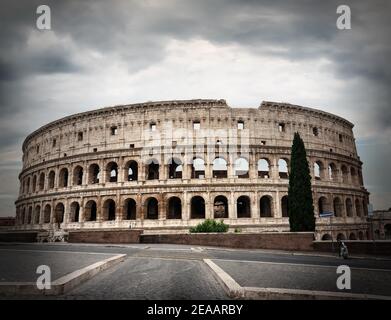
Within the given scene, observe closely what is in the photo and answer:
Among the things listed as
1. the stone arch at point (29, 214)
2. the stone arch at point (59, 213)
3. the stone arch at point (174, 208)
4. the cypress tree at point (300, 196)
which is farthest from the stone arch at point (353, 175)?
the stone arch at point (29, 214)

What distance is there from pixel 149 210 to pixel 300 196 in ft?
53.5

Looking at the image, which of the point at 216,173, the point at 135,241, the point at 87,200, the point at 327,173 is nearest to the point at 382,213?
the point at 327,173

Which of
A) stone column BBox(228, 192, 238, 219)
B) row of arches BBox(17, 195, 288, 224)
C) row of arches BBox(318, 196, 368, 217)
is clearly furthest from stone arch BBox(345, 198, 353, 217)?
stone column BBox(228, 192, 238, 219)

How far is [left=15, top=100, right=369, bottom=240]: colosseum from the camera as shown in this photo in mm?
26219

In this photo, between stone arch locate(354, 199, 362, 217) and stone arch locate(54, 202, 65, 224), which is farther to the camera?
stone arch locate(354, 199, 362, 217)

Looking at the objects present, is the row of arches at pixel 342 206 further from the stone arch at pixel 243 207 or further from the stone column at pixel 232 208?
the stone column at pixel 232 208

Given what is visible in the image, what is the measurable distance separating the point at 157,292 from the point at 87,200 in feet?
83.1

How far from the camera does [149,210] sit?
30312 millimetres

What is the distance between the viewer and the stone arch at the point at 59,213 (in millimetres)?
30089

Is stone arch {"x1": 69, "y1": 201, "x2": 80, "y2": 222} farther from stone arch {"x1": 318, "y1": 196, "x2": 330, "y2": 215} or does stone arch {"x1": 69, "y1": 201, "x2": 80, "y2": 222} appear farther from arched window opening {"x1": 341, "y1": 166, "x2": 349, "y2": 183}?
arched window opening {"x1": 341, "y1": 166, "x2": 349, "y2": 183}

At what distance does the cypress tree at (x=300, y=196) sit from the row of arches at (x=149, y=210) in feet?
22.1

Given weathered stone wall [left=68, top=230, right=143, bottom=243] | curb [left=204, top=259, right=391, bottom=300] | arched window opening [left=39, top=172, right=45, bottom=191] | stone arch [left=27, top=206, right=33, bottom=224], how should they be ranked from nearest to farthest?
curb [left=204, top=259, right=391, bottom=300], weathered stone wall [left=68, top=230, right=143, bottom=243], stone arch [left=27, top=206, right=33, bottom=224], arched window opening [left=39, top=172, right=45, bottom=191]

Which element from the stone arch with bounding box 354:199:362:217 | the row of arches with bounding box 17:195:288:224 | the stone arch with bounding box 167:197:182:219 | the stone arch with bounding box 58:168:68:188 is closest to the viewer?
the row of arches with bounding box 17:195:288:224
